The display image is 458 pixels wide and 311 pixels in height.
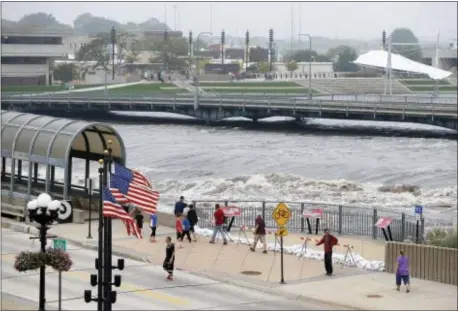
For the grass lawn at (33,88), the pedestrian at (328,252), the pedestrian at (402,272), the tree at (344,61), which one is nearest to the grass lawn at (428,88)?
the tree at (344,61)

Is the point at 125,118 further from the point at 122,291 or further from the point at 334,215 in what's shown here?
the point at 122,291

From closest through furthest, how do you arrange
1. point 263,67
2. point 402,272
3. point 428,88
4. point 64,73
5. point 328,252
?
point 402,272
point 328,252
point 428,88
point 64,73
point 263,67

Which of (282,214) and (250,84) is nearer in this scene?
(282,214)

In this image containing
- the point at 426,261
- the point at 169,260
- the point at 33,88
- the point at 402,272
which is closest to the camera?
the point at 402,272

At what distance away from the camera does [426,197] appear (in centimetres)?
3741

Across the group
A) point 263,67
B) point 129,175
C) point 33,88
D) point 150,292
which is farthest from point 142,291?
point 263,67

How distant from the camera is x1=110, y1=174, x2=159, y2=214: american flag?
1736 cm

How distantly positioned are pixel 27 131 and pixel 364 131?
44484mm

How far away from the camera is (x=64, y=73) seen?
98.8 m

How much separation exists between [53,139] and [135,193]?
38.6 feet

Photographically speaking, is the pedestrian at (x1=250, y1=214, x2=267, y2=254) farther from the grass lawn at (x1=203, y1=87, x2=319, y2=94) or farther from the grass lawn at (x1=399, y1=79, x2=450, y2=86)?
the grass lawn at (x1=203, y1=87, x2=319, y2=94)

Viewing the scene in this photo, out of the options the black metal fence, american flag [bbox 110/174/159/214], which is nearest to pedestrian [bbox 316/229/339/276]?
the black metal fence

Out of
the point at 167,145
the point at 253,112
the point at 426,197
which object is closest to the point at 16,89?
the point at 253,112

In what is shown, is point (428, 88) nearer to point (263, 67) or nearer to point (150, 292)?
point (150, 292)
